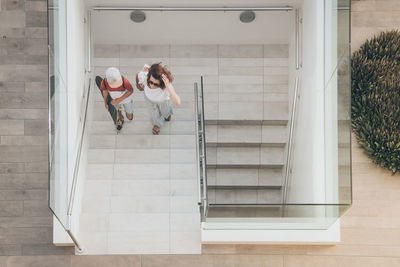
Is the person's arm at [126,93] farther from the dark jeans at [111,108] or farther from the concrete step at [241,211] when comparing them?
the concrete step at [241,211]

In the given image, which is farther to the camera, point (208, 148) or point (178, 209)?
point (208, 148)

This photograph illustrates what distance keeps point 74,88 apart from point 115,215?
131 cm

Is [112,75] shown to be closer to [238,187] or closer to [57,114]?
[57,114]

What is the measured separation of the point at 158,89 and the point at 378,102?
7.45 ft

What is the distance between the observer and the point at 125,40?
7207 millimetres

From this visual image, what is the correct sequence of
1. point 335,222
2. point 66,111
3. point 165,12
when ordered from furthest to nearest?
1. point 165,12
2. point 335,222
3. point 66,111

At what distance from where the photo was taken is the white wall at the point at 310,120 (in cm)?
534

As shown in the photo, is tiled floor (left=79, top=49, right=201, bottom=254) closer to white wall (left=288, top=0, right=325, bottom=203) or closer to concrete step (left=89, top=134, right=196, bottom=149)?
concrete step (left=89, top=134, right=196, bottom=149)

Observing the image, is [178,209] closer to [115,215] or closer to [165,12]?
[115,215]

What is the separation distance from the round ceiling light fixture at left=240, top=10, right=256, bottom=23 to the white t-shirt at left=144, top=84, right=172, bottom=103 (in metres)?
1.83

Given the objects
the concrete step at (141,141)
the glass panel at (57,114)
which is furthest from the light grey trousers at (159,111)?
the glass panel at (57,114)

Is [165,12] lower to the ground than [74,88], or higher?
higher

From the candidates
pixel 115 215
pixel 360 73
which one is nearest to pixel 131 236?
pixel 115 215

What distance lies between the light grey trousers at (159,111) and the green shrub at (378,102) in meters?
1.93
